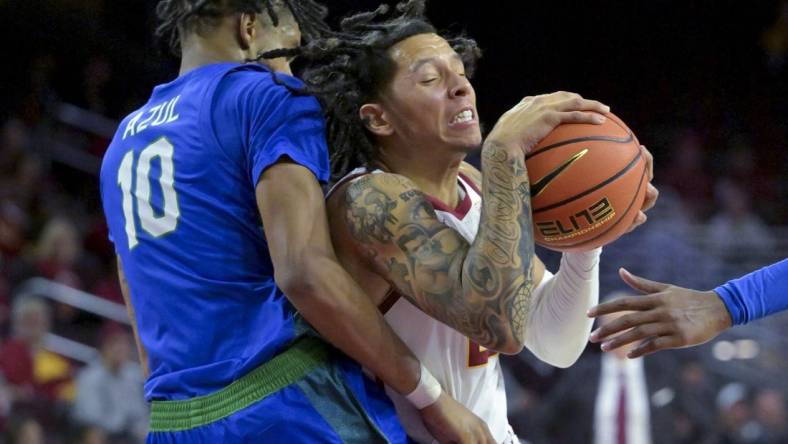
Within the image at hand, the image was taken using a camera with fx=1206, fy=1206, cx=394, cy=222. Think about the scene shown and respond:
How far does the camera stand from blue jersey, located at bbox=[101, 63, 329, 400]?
2824 mm

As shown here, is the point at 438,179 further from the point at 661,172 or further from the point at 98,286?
the point at 661,172

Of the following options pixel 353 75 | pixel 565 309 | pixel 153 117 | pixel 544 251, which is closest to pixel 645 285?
pixel 565 309

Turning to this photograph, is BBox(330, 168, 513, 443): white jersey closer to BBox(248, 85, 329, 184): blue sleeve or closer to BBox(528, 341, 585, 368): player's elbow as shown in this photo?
BBox(248, 85, 329, 184): blue sleeve

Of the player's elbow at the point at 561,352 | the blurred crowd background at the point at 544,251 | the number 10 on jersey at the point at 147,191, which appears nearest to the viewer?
the number 10 on jersey at the point at 147,191

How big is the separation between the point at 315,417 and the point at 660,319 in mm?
954

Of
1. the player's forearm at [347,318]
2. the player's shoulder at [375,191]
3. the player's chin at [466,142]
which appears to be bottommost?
the player's forearm at [347,318]

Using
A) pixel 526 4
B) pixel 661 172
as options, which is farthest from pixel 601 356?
pixel 526 4

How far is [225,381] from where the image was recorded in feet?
9.34

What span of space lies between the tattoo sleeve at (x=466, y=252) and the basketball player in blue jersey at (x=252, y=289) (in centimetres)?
11

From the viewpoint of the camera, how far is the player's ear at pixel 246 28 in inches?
124

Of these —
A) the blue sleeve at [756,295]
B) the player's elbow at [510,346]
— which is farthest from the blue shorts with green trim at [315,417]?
the blue sleeve at [756,295]

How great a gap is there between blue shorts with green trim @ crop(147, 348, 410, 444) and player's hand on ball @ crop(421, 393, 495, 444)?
0.30ft

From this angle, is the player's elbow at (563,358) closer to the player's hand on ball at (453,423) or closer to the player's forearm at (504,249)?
the player's hand on ball at (453,423)

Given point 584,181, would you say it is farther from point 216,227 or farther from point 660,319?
point 216,227
